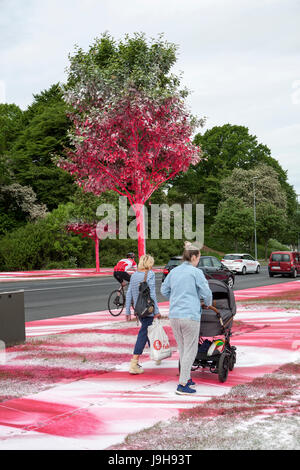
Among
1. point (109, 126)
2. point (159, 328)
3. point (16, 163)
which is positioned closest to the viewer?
point (159, 328)

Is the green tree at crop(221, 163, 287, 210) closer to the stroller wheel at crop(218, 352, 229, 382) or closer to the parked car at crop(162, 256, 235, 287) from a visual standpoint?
the parked car at crop(162, 256, 235, 287)

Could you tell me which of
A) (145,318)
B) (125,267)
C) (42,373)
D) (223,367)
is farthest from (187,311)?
(125,267)

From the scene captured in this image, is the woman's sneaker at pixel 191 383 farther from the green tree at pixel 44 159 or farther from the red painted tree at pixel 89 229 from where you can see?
the green tree at pixel 44 159

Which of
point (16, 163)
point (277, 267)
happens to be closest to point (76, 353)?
point (277, 267)

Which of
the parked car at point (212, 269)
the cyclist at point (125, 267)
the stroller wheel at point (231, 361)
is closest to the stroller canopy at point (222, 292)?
the stroller wheel at point (231, 361)

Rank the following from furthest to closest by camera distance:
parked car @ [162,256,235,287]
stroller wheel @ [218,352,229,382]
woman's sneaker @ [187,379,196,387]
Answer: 1. parked car @ [162,256,235,287]
2. stroller wheel @ [218,352,229,382]
3. woman's sneaker @ [187,379,196,387]

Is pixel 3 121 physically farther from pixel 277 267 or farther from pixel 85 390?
pixel 85 390

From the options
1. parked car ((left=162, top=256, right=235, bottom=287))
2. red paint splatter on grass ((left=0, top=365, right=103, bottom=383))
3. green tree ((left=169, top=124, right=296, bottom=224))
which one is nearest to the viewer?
red paint splatter on grass ((left=0, top=365, right=103, bottom=383))

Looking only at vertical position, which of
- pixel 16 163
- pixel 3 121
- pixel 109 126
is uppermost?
pixel 3 121

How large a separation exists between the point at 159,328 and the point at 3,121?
54.4 m

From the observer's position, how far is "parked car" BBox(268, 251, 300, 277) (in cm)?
2983

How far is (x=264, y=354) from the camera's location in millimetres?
8055

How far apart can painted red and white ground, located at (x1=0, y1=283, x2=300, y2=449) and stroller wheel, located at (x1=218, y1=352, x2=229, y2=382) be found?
0.33ft

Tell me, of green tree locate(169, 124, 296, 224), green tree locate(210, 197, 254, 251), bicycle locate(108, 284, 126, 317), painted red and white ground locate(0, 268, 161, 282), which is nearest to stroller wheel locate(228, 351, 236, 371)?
bicycle locate(108, 284, 126, 317)
